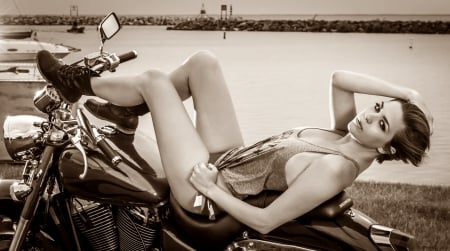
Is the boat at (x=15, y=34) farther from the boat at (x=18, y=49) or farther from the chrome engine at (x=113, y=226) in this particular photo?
the chrome engine at (x=113, y=226)

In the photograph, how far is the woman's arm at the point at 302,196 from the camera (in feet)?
4.58

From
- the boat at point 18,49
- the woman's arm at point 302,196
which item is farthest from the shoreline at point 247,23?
the woman's arm at point 302,196

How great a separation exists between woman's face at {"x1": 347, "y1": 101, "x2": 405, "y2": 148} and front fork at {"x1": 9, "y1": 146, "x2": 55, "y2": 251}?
860mm

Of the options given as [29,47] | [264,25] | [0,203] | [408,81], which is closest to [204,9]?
[264,25]

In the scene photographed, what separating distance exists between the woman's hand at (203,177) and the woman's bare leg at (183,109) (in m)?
0.02

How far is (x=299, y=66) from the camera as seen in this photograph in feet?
20.7

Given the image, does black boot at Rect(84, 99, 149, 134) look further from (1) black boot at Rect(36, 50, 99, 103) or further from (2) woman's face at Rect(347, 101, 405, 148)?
(2) woman's face at Rect(347, 101, 405, 148)

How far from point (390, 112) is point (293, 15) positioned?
9.26ft

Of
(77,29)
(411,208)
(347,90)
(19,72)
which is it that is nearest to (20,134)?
(347,90)

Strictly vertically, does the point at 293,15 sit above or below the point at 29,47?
above

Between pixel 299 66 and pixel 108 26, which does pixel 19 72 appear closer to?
pixel 108 26

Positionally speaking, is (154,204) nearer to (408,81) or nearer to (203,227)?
(203,227)

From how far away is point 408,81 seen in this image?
5035 mm

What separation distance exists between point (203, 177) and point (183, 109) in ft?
0.76
